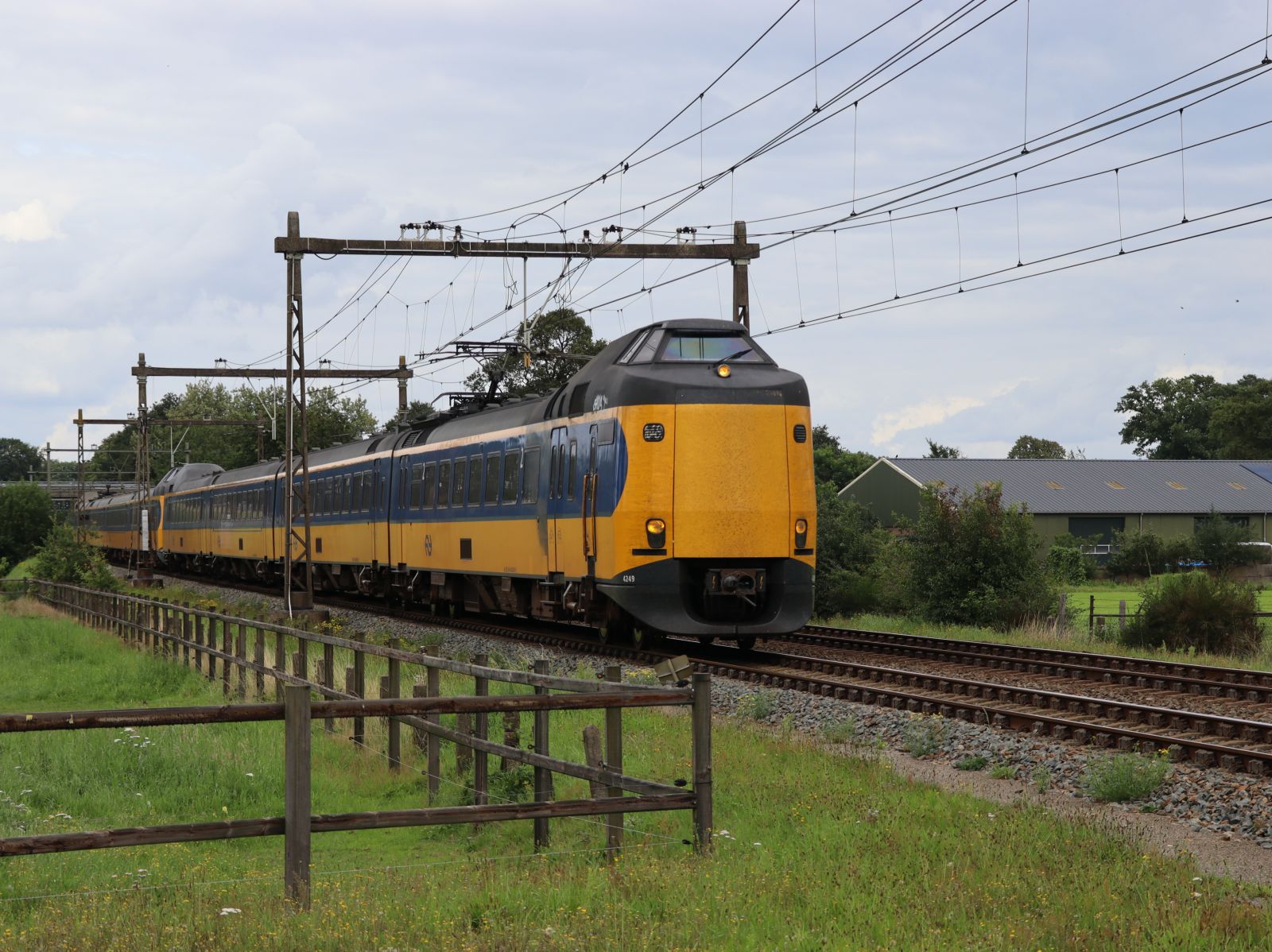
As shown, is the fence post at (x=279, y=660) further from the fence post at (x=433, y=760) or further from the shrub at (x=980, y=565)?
Result: the shrub at (x=980, y=565)

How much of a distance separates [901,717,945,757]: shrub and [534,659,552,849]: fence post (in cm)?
467

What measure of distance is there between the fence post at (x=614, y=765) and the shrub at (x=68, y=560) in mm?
35017

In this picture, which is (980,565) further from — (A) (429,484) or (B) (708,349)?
(B) (708,349)

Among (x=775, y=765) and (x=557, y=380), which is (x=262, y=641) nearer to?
(x=775, y=765)

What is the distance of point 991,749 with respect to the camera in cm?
1234

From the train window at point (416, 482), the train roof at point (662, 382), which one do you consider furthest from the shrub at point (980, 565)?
the train roof at point (662, 382)

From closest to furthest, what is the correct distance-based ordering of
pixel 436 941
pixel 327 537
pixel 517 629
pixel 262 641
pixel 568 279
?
pixel 436 941 → pixel 262 641 → pixel 517 629 → pixel 568 279 → pixel 327 537

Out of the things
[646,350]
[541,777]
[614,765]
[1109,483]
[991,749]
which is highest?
[646,350]

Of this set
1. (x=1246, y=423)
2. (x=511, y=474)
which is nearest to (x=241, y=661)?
(x=511, y=474)

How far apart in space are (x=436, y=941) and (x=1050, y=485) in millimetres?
66095

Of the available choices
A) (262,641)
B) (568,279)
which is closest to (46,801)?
(262,641)

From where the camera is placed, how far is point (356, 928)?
251 inches

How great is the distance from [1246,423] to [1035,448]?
28241mm

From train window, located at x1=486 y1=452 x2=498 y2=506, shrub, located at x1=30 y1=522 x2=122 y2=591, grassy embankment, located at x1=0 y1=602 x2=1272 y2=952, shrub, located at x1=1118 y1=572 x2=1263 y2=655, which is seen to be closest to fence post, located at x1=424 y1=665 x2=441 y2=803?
grassy embankment, located at x1=0 y1=602 x2=1272 y2=952
